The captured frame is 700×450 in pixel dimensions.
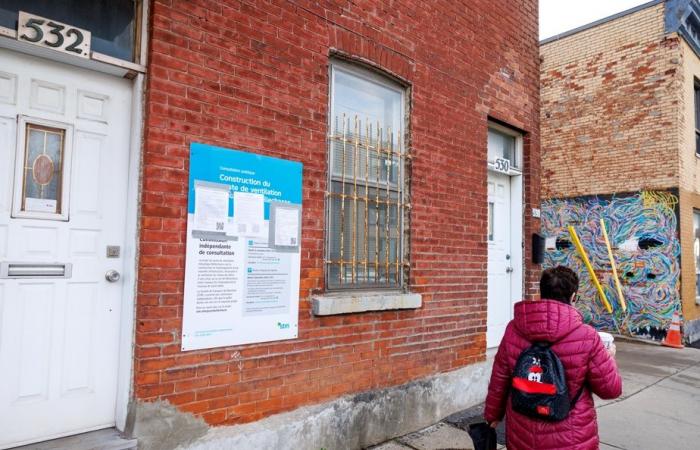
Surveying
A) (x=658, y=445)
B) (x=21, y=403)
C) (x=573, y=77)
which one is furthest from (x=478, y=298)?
(x=573, y=77)

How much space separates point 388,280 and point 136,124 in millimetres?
2636

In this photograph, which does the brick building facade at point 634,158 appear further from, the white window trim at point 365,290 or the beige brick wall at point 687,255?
the white window trim at point 365,290

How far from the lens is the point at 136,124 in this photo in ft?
10.7

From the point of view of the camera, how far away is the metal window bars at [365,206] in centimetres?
440

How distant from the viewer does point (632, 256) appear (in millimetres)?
10664

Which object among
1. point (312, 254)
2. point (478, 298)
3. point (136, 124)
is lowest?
point (478, 298)

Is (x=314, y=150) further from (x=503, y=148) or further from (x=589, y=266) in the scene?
(x=589, y=266)

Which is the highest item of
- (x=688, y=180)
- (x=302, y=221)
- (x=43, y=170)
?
(x=688, y=180)

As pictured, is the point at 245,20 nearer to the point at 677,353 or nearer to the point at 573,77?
the point at 677,353

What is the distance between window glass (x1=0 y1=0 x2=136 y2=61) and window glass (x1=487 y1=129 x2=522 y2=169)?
177 inches

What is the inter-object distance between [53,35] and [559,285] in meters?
3.28

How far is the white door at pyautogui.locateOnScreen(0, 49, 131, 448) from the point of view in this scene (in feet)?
9.59

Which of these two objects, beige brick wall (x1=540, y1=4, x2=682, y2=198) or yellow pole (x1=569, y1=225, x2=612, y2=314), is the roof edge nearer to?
beige brick wall (x1=540, y1=4, x2=682, y2=198)

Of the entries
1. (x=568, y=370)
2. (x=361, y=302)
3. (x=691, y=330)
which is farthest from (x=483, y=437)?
(x=691, y=330)
